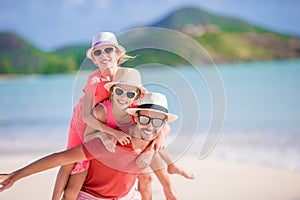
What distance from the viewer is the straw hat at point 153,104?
2873mm

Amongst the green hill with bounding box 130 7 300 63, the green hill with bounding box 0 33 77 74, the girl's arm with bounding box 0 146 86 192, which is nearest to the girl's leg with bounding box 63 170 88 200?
the girl's arm with bounding box 0 146 86 192

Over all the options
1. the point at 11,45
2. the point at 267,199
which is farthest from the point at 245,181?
the point at 11,45

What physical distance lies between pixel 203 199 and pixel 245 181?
2.45ft

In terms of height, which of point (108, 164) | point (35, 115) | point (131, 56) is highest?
point (35, 115)

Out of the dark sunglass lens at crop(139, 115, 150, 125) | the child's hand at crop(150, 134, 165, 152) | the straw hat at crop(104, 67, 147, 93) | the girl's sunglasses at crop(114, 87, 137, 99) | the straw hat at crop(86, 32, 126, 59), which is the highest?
the straw hat at crop(86, 32, 126, 59)

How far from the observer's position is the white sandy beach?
456cm

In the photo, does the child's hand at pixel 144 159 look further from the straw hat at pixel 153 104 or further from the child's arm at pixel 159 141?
the straw hat at pixel 153 104

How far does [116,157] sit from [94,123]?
0.19 metres

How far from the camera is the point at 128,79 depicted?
2.94 meters

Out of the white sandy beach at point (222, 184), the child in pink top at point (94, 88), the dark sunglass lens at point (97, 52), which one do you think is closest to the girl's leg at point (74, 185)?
the child in pink top at point (94, 88)

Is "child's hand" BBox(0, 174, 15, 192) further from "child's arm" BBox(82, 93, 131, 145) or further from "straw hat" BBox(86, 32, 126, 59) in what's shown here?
"straw hat" BBox(86, 32, 126, 59)

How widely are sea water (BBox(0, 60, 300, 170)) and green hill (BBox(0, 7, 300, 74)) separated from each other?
13676 millimetres

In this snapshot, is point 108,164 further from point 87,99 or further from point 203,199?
point 203,199

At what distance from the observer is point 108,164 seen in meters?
2.98
